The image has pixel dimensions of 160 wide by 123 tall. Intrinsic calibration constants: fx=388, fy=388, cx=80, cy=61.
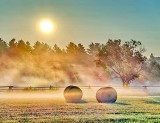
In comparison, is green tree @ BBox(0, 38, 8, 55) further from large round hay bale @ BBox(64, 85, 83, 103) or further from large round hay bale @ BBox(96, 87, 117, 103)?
large round hay bale @ BBox(96, 87, 117, 103)

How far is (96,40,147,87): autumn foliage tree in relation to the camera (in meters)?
91.0

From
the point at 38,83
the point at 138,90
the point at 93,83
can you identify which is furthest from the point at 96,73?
the point at 138,90

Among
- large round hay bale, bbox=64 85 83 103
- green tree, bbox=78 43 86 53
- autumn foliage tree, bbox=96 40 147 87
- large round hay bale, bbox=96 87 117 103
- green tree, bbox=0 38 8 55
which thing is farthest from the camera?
green tree, bbox=78 43 86 53

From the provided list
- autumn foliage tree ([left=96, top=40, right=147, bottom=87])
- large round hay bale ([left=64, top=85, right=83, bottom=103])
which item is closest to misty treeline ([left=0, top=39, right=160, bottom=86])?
autumn foliage tree ([left=96, top=40, right=147, bottom=87])

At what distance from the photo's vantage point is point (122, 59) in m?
93.8

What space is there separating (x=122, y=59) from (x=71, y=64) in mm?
61858

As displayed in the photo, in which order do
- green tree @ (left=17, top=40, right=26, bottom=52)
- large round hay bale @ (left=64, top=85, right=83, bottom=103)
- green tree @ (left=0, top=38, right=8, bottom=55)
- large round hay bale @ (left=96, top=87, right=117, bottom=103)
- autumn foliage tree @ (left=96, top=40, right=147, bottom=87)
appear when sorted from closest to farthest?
large round hay bale @ (left=96, top=87, right=117, bottom=103), large round hay bale @ (left=64, top=85, right=83, bottom=103), autumn foliage tree @ (left=96, top=40, right=147, bottom=87), green tree @ (left=0, top=38, right=8, bottom=55), green tree @ (left=17, top=40, right=26, bottom=52)

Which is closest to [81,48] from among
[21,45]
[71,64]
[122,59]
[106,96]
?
[71,64]

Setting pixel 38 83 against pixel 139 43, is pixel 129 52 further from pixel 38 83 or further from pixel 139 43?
pixel 38 83

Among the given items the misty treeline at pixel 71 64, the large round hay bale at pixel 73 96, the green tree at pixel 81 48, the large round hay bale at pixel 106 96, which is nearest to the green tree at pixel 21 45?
the misty treeline at pixel 71 64

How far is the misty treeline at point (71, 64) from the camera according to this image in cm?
9281

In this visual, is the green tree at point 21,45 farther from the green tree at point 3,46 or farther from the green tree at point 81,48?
the green tree at point 81,48

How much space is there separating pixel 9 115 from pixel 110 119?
6.50 m

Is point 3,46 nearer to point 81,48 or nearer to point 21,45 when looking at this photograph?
point 21,45
